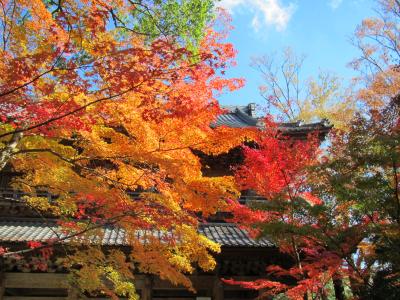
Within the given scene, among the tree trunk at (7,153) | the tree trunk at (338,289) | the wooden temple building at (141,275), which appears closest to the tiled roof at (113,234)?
the wooden temple building at (141,275)

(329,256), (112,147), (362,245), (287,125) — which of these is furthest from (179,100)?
(287,125)

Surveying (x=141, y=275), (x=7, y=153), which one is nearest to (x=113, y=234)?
(x=141, y=275)

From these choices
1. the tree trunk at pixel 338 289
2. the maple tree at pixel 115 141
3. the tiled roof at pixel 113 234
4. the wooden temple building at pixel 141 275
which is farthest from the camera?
the tree trunk at pixel 338 289

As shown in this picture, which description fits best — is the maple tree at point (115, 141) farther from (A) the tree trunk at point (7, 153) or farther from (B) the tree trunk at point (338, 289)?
(B) the tree trunk at point (338, 289)

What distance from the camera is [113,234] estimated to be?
10.1 metres

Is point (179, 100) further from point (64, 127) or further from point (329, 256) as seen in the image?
point (329, 256)

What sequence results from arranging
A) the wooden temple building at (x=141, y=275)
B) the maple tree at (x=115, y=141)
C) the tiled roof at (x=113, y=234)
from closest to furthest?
the maple tree at (x=115, y=141) → the tiled roof at (x=113, y=234) → the wooden temple building at (x=141, y=275)

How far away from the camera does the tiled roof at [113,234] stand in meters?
9.58

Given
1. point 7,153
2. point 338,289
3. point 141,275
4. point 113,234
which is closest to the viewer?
point 7,153

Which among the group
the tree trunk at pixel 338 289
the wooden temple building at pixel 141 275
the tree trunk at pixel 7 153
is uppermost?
the tree trunk at pixel 7 153

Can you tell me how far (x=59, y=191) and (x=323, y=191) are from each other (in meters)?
5.18

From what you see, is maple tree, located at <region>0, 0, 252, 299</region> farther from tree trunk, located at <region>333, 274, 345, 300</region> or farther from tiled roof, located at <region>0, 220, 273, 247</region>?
tree trunk, located at <region>333, 274, 345, 300</region>

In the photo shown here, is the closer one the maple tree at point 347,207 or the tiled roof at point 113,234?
the maple tree at point 347,207

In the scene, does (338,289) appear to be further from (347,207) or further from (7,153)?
(7,153)
